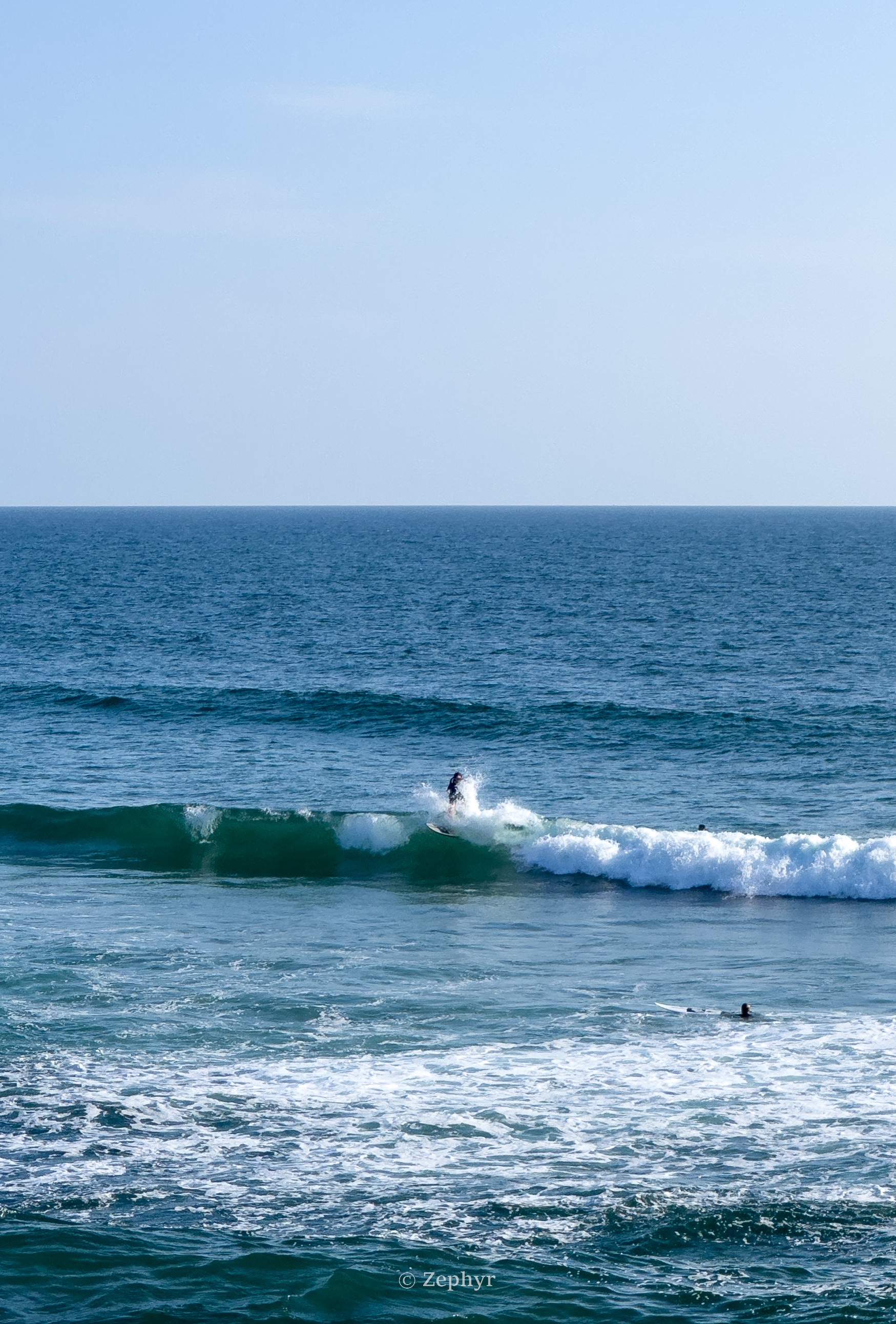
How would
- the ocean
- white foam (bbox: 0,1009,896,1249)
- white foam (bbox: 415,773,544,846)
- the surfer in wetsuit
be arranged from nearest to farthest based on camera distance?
the ocean < white foam (bbox: 0,1009,896,1249) < the surfer in wetsuit < white foam (bbox: 415,773,544,846)

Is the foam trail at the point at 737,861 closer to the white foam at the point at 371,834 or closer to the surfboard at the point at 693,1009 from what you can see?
the white foam at the point at 371,834

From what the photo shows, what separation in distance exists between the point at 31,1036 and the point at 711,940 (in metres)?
14.7

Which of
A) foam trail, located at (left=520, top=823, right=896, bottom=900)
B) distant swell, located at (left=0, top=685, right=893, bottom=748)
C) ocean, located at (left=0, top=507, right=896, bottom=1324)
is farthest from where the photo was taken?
distant swell, located at (left=0, top=685, right=893, bottom=748)

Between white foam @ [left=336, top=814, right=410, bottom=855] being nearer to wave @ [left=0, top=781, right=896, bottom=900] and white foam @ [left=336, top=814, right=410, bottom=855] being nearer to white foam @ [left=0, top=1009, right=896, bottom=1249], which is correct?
wave @ [left=0, top=781, right=896, bottom=900]

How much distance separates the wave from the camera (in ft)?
115

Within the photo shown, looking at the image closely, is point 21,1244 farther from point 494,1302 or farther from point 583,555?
point 583,555

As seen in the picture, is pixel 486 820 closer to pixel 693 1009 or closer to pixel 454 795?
pixel 454 795

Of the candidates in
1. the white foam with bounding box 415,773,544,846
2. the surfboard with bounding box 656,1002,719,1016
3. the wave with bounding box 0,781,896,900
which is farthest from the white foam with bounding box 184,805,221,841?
the surfboard with bounding box 656,1002,719,1016

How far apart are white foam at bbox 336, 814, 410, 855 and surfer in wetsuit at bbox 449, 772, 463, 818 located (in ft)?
5.08

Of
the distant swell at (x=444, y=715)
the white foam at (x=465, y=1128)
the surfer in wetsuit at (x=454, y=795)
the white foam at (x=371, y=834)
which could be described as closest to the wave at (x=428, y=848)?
the white foam at (x=371, y=834)

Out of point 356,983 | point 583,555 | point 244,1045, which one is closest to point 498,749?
point 356,983

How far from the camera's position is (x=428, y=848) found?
38625 mm

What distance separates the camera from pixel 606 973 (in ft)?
90.5

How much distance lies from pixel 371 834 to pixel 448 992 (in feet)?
42.3
